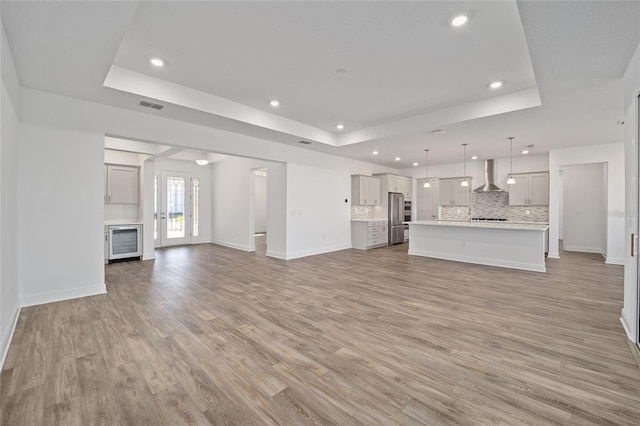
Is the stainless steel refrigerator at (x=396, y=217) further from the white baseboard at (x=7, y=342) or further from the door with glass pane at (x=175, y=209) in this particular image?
the white baseboard at (x=7, y=342)

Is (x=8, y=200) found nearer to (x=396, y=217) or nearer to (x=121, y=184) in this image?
(x=121, y=184)

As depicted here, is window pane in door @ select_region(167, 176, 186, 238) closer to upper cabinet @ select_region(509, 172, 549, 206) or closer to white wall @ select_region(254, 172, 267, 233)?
white wall @ select_region(254, 172, 267, 233)

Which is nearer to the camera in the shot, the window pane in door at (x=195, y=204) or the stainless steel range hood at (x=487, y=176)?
the stainless steel range hood at (x=487, y=176)

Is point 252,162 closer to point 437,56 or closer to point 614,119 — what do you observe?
point 437,56

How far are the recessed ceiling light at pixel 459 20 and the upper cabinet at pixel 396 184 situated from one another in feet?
22.7

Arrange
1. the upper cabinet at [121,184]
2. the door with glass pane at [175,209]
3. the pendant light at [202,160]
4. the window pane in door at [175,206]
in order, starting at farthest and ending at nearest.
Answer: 1. the window pane in door at [175,206]
2. the door with glass pane at [175,209]
3. the pendant light at [202,160]
4. the upper cabinet at [121,184]

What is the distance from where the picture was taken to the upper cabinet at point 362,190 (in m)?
8.66

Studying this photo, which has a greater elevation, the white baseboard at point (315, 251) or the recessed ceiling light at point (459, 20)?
the recessed ceiling light at point (459, 20)

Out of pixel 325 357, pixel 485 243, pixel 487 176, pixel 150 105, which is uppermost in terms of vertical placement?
pixel 150 105

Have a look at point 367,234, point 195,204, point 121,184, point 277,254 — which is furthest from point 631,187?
point 195,204

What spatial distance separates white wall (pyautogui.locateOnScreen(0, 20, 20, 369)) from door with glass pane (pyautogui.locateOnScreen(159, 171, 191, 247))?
18.0 ft

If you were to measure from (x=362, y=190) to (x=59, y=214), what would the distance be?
6969mm

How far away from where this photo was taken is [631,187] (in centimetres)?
279

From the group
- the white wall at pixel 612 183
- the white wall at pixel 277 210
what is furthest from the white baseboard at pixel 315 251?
the white wall at pixel 612 183
